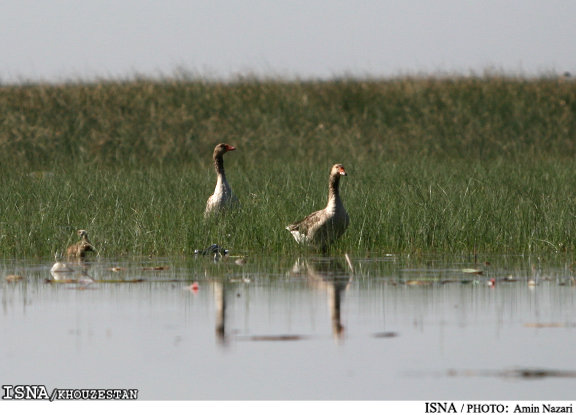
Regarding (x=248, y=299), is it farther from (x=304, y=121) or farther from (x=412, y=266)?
(x=304, y=121)

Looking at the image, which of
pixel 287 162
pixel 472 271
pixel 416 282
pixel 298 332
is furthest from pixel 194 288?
pixel 287 162

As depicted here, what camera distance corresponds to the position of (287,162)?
3422cm

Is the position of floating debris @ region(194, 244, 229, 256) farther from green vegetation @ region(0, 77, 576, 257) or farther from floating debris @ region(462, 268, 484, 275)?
floating debris @ region(462, 268, 484, 275)

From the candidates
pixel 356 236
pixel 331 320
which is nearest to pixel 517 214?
pixel 356 236

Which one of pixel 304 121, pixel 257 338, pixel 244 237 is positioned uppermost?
pixel 304 121

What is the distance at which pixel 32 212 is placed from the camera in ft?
57.5

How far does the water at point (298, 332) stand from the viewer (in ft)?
21.7

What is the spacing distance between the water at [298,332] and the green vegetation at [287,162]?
255 centimetres

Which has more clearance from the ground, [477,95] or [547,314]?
[477,95]

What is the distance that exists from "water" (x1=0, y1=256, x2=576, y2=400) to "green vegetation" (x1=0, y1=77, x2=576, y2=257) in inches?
100

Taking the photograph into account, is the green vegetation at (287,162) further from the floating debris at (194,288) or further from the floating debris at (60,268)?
the floating debris at (194,288)

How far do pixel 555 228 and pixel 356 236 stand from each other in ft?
8.36

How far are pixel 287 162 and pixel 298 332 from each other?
1029 inches

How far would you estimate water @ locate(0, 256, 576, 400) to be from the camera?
6.61 meters
